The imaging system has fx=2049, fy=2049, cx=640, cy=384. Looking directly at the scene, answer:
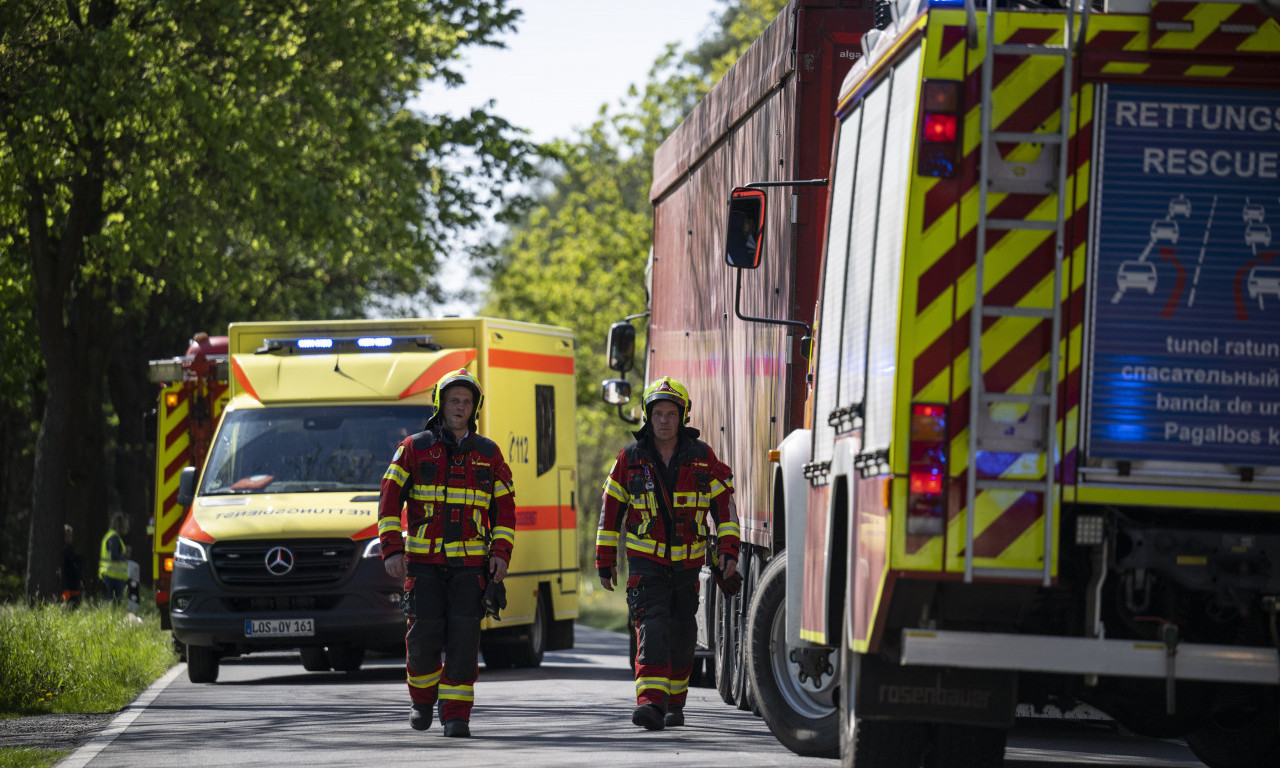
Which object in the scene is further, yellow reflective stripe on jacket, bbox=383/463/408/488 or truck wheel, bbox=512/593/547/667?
truck wheel, bbox=512/593/547/667

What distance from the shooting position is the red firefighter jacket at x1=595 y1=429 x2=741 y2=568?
36.9 ft

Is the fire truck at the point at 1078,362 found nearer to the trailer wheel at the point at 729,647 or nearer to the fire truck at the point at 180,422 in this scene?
the trailer wheel at the point at 729,647

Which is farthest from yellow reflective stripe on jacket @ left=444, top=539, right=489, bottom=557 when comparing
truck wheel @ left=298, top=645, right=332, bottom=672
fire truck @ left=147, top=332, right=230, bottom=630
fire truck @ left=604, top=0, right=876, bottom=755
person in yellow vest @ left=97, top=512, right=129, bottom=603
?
person in yellow vest @ left=97, top=512, right=129, bottom=603

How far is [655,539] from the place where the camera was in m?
11.2

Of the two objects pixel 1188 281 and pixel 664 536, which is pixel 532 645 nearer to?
pixel 664 536

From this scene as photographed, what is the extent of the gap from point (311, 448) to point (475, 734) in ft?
17.5

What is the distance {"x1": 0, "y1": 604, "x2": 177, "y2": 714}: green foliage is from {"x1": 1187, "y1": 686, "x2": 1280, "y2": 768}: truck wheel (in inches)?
293

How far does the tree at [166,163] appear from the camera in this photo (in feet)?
71.3

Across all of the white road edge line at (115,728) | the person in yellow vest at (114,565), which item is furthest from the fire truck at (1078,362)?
the person in yellow vest at (114,565)

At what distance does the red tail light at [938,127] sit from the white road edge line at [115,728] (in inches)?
208

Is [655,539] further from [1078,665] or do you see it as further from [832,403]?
[1078,665]

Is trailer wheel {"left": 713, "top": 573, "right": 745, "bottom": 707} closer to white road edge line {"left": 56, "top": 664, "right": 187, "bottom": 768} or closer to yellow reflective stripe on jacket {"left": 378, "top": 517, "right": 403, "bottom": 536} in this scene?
yellow reflective stripe on jacket {"left": 378, "top": 517, "right": 403, "bottom": 536}

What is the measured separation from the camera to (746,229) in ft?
34.9

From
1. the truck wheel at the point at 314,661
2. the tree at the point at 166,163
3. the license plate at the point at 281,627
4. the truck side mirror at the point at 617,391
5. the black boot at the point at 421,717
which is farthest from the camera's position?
the tree at the point at 166,163
